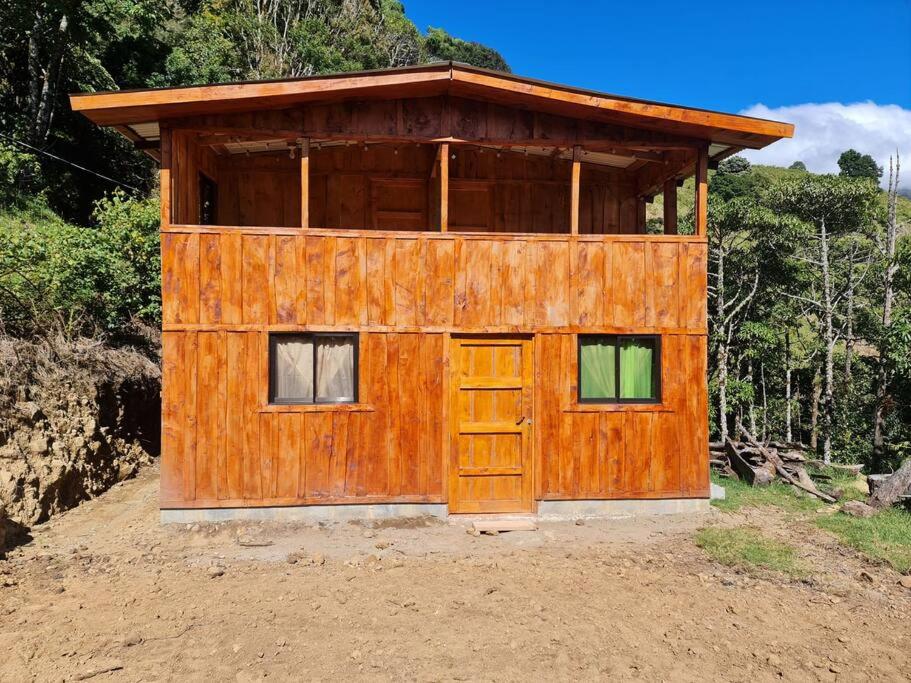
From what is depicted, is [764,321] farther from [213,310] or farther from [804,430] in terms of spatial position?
[213,310]

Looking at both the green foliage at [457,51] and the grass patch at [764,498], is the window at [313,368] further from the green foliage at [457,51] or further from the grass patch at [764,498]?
the green foliage at [457,51]

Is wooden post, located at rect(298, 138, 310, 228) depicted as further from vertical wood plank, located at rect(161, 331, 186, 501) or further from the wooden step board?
the wooden step board

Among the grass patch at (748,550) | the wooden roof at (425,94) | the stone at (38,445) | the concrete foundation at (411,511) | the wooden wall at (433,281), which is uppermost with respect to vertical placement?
the wooden roof at (425,94)

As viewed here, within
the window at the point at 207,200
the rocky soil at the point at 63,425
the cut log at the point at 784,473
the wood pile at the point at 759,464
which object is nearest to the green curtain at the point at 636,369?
the wood pile at the point at 759,464

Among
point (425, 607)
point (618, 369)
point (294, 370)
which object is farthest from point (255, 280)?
point (618, 369)

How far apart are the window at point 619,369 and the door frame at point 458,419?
0.71 meters

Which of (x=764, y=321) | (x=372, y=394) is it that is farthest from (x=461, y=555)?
(x=764, y=321)

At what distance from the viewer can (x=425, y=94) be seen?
767cm

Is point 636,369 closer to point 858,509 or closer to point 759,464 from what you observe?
point 858,509

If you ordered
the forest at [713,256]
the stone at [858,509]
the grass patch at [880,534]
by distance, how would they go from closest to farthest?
1. the grass patch at [880,534]
2. the stone at [858,509]
3. the forest at [713,256]

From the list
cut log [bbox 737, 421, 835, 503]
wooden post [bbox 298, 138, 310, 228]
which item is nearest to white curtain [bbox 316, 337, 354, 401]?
wooden post [bbox 298, 138, 310, 228]

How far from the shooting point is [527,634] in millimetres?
4656

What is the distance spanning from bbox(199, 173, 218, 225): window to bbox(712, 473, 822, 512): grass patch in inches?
340

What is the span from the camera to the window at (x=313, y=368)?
7504mm
